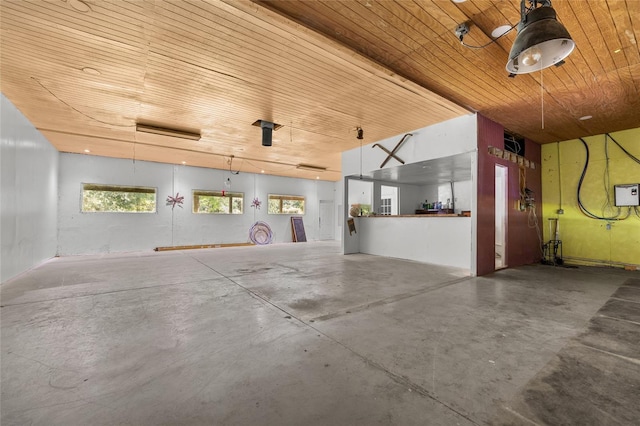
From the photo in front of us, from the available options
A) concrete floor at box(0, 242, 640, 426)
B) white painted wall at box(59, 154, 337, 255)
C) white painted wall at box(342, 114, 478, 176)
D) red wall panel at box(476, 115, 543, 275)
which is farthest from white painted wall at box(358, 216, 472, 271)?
white painted wall at box(59, 154, 337, 255)

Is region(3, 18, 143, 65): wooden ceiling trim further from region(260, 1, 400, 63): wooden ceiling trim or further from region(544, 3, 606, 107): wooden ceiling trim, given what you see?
region(544, 3, 606, 107): wooden ceiling trim

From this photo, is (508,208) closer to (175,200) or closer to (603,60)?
(603,60)

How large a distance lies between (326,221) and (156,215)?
24.5ft

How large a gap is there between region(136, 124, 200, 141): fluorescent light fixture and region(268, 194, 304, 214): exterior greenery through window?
552 centimetres

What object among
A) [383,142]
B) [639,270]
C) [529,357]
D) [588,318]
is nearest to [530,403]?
[529,357]

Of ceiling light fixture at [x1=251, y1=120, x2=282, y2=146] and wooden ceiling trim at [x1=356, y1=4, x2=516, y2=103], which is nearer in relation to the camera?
wooden ceiling trim at [x1=356, y1=4, x2=516, y2=103]

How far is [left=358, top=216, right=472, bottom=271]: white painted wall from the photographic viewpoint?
225 inches

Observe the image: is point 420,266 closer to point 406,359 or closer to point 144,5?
point 406,359

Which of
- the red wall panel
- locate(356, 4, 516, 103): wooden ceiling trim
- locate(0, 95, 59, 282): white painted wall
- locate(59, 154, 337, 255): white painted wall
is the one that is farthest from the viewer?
locate(59, 154, 337, 255): white painted wall

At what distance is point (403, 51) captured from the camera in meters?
3.23

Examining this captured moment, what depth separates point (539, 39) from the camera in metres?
2.12

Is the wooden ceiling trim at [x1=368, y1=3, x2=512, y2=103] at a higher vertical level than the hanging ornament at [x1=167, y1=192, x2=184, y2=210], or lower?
higher

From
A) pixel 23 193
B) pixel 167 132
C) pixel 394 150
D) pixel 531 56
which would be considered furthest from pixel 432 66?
pixel 23 193

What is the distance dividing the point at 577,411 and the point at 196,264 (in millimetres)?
6405
